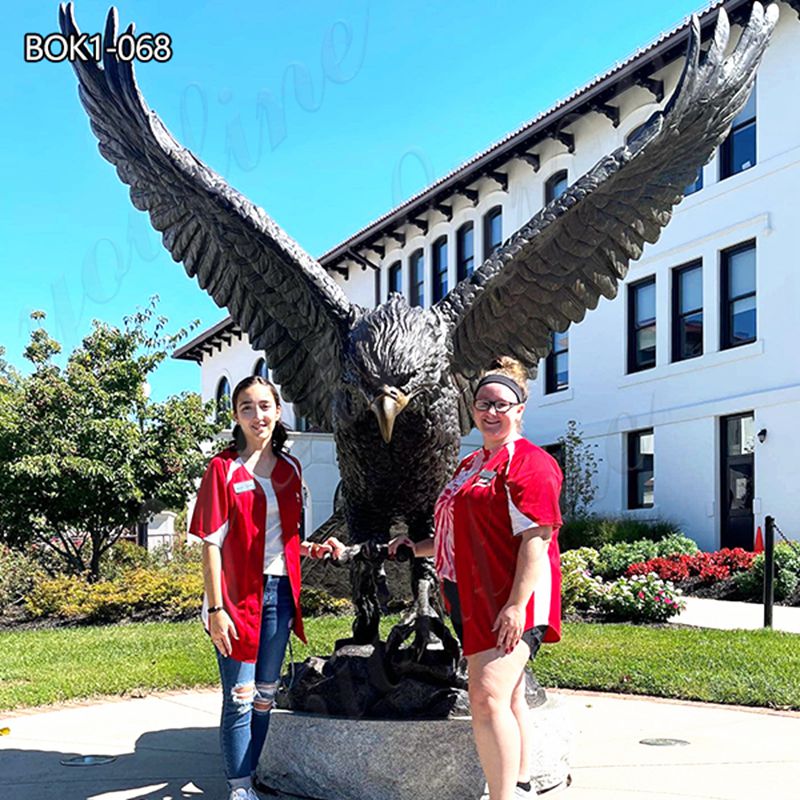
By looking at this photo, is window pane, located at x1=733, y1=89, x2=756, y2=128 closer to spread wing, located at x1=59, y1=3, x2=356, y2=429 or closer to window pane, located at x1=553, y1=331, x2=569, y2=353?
window pane, located at x1=553, y1=331, x2=569, y2=353

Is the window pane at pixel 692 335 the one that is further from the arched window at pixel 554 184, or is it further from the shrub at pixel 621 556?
the shrub at pixel 621 556

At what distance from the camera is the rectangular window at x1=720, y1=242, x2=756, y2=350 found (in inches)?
655

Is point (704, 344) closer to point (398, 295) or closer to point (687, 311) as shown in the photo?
point (687, 311)

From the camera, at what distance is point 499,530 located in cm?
341

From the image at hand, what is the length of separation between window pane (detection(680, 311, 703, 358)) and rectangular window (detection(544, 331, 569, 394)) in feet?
10.6

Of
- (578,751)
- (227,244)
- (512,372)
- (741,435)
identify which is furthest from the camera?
(741,435)

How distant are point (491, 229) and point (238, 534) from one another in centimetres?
1811

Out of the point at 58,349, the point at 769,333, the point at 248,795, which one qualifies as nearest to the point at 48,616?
the point at 58,349

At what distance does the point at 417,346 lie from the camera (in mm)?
4297

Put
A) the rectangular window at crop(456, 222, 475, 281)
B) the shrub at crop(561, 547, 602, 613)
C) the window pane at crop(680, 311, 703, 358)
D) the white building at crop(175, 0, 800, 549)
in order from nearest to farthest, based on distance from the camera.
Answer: the shrub at crop(561, 547, 602, 613), the white building at crop(175, 0, 800, 549), the window pane at crop(680, 311, 703, 358), the rectangular window at crop(456, 222, 475, 281)

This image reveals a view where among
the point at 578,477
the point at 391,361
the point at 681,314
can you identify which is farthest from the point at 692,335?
the point at 391,361

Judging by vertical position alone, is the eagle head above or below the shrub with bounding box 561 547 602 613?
above

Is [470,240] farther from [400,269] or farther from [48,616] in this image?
[48,616]

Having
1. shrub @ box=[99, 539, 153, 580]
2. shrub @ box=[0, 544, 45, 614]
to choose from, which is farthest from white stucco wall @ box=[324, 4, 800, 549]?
shrub @ box=[0, 544, 45, 614]
